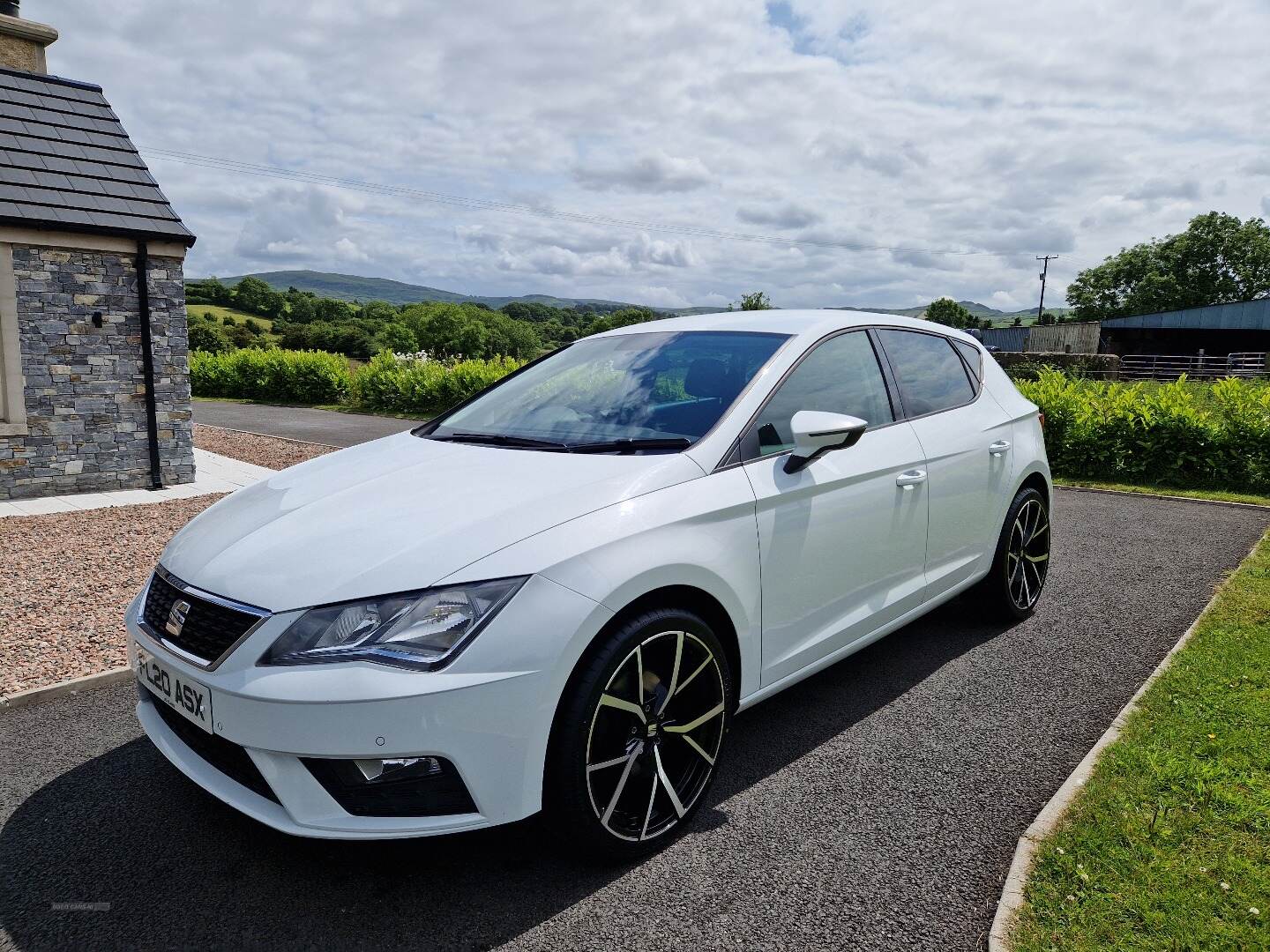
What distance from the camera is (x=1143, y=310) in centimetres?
7900

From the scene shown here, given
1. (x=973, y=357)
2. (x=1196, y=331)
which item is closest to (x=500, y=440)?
(x=973, y=357)

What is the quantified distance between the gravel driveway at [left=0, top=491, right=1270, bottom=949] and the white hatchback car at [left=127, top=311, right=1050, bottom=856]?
0.27 m

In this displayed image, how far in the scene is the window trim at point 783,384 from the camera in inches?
121

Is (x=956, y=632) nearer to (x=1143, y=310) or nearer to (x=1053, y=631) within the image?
(x=1053, y=631)

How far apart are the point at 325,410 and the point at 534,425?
68.3ft

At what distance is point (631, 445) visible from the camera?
3141 mm

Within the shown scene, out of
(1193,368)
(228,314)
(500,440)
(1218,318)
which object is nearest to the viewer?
(500,440)

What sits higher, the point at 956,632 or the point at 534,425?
the point at 534,425

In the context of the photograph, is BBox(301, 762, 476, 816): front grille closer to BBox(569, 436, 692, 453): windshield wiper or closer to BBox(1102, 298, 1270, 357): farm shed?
BBox(569, 436, 692, 453): windshield wiper

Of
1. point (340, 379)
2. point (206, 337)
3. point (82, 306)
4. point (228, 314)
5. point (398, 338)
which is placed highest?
point (228, 314)

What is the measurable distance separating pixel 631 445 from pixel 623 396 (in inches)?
19.3

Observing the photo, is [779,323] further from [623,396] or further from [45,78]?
[45,78]

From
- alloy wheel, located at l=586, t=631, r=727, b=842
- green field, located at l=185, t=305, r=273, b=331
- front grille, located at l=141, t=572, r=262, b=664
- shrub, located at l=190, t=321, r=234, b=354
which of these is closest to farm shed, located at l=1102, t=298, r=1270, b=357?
alloy wheel, located at l=586, t=631, r=727, b=842

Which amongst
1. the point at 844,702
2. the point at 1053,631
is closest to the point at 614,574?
the point at 844,702
